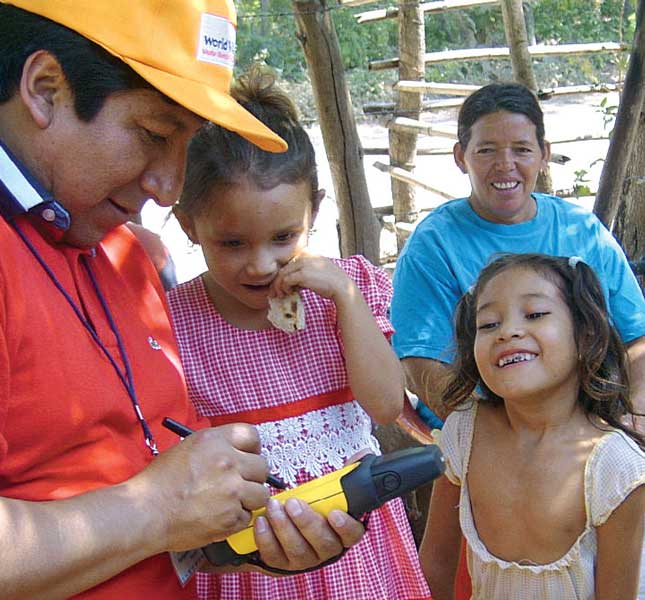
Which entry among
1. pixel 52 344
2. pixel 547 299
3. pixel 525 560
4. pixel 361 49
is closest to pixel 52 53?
pixel 52 344

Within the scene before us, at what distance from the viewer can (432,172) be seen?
1217 cm

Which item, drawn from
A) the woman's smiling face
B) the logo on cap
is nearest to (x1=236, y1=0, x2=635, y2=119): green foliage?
the woman's smiling face

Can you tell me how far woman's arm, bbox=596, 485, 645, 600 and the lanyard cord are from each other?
3.82ft

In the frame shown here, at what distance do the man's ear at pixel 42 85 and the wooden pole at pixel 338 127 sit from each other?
3793mm

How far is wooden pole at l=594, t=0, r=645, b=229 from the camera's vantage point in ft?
13.8

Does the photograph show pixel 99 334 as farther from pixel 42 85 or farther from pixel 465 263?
pixel 465 263

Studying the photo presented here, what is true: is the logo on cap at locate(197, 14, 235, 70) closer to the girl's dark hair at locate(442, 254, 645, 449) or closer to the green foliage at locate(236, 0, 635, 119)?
the girl's dark hair at locate(442, 254, 645, 449)

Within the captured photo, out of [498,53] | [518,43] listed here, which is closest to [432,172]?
[498,53]

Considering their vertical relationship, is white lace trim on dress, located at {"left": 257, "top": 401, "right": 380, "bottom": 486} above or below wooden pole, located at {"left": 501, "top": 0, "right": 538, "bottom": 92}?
below

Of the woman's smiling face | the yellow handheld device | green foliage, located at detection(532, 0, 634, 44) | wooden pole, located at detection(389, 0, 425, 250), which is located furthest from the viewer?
green foliage, located at detection(532, 0, 634, 44)

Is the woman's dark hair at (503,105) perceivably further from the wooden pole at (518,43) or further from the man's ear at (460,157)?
the wooden pole at (518,43)

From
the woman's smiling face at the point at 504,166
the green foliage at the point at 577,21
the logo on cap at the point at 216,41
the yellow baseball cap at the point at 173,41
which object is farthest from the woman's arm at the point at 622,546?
the green foliage at the point at 577,21

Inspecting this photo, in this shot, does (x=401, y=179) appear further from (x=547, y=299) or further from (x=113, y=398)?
(x=113, y=398)

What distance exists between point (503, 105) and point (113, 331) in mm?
2355
